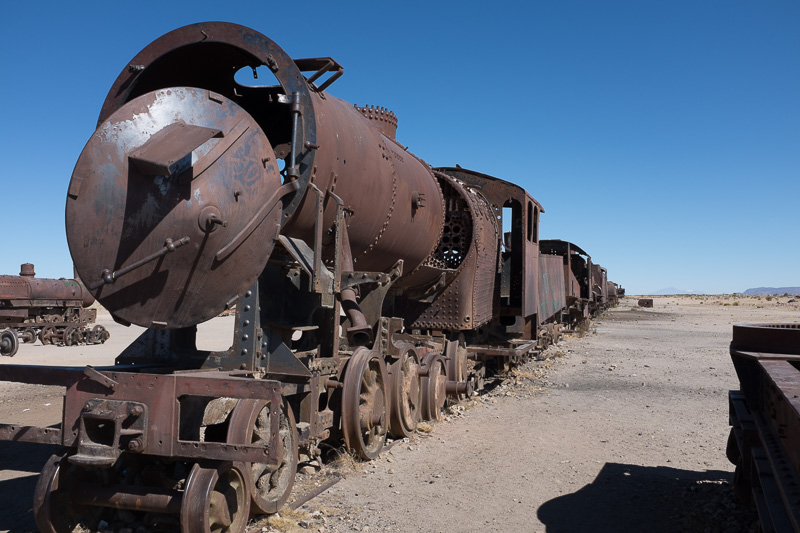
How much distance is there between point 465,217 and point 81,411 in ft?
19.2

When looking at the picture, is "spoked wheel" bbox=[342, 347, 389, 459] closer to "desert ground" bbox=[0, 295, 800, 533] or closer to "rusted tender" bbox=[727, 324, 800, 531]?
"desert ground" bbox=[0, 295, 800, 533]

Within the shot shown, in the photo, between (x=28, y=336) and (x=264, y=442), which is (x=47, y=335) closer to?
(x=28, y=336)

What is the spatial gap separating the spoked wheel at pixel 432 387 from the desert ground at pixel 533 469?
189 mm

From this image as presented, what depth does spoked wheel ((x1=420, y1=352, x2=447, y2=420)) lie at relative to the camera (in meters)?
7.26

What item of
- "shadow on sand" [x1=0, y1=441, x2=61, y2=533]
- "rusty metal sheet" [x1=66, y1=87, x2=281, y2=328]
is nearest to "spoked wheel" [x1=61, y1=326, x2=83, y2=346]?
"shadow on sand" [x1=0, y1=441, x2=61, y2=533]

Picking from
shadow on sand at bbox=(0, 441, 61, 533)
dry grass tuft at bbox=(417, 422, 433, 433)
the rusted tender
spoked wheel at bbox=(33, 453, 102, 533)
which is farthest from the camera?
dry grass tuft at bbox=(417, 422, 433, 433)

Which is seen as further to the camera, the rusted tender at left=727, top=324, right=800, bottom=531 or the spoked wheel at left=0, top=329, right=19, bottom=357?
the spoked wheel at left=0, top=329, right=19, bottom=357

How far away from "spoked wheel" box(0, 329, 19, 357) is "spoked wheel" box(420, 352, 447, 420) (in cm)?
1209

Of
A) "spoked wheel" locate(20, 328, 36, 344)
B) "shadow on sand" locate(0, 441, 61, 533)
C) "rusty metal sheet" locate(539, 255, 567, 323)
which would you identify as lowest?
"shadow on sand" locate(0, 441, 61, 533)

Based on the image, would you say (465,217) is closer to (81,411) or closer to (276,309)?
(276,309)

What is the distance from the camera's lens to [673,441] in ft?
22.4

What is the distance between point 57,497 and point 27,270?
1819 cm

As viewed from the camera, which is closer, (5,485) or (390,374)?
(5,485)

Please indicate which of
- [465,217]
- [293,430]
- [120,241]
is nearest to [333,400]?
[293,430]
